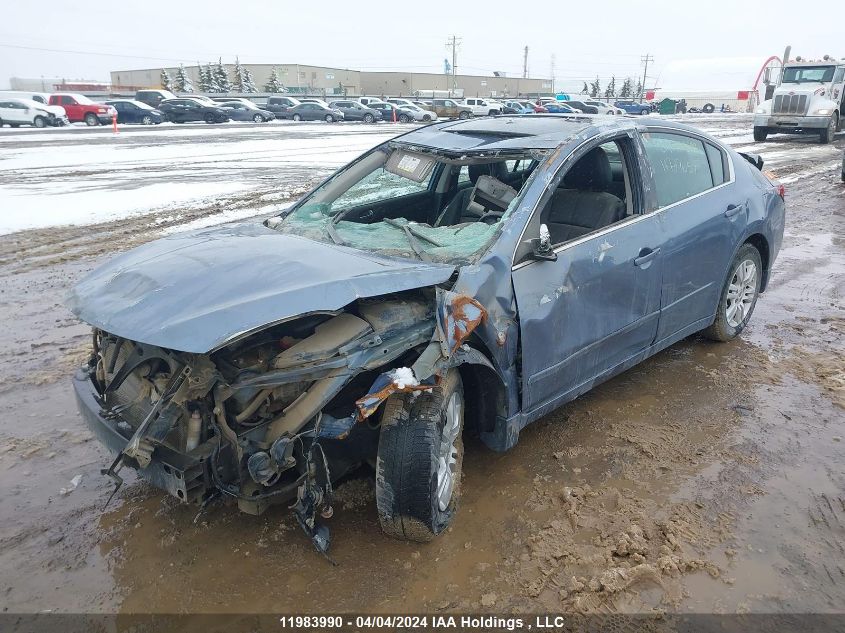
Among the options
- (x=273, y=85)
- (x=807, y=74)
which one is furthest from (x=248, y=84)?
(x=807, y=74)

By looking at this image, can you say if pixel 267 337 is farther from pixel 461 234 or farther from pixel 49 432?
pixel 49 432

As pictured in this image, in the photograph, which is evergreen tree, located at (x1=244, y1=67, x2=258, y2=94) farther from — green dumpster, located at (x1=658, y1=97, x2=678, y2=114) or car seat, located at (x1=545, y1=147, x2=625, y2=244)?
car seat, located at (x1=545, y1=147, x2=625, y2=244)

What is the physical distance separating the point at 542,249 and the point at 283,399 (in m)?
1.40

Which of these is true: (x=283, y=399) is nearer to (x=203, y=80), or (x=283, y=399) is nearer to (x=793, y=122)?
(x=793, y=122)

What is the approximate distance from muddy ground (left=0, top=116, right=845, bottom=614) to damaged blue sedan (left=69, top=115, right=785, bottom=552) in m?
0.24

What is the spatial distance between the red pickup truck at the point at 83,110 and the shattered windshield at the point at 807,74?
30377 millimetres

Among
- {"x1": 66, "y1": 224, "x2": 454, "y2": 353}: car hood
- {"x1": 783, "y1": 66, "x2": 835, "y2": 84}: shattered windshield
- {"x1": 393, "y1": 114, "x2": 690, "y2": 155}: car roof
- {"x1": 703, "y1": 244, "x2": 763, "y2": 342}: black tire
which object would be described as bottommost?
{"x1": 703, "y1": 244, "x2": 763, "y2": 342}: black tire

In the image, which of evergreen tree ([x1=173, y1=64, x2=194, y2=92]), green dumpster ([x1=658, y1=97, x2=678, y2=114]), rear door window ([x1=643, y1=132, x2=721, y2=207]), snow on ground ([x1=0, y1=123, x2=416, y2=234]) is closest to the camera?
rear door window ([x1=643, y1=132, x2=721, y2=207])

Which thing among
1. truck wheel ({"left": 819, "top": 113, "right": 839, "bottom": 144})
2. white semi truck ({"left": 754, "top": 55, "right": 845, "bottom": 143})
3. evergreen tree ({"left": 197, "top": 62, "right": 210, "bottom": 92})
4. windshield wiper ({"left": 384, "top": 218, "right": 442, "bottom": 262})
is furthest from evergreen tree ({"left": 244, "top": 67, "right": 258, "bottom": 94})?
windshield wiper ({"left": 384, "top": 218, "right": 442, "bottom": 262})

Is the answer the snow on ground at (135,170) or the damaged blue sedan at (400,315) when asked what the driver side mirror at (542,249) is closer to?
the damaged blue sedan at (400,315)

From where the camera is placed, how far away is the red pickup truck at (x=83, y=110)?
32.8 m

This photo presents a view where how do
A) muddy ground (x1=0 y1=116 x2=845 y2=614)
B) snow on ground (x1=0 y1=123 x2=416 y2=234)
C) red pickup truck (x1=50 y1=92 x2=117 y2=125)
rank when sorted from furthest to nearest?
red pickup truck (x1=50 y1=92 x2=117 y2=125)
snow on ground (x1=0 y1=123 x2=416 y2=234)
muddy ground (x1=0 y1=116 x2=845 y2=614)

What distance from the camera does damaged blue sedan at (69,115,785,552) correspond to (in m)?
2.50

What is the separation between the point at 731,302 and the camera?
15.9 ft
